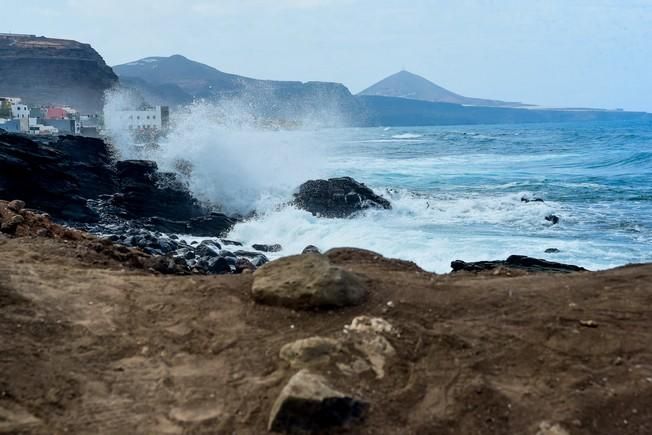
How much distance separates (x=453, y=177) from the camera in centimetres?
3434

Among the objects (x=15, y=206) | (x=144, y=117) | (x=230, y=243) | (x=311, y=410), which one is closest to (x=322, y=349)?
(x=311, y=410)

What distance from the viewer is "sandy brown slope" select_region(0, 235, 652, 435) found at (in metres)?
3.90

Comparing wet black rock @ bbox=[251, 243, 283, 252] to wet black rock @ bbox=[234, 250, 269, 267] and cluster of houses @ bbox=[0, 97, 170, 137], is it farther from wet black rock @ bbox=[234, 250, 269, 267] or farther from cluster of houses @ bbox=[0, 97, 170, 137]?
cluster of houses @ bbox=[0, 97, 170, 137]

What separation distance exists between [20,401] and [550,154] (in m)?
48.3

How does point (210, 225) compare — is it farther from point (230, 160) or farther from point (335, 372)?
point (335, 372)

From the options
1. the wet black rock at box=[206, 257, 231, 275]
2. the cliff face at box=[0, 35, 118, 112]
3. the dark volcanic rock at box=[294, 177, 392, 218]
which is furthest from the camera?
the cliff face at box=[0, 35, 118, 112]

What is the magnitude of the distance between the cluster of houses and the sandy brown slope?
145ft

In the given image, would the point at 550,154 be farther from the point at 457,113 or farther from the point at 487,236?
the point at 457,113

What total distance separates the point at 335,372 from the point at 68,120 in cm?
5458

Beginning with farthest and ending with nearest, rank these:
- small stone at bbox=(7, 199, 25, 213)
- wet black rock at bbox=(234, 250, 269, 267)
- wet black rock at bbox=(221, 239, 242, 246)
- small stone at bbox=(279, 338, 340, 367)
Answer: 1. wet black rock at bbox=(221, 239, 242, 246)
2. wet black rock at bbox=(234, 250, 269, 267)
3. small stone at bbox=(7, 199, 25, 213)
4. small stone at bbox=(279, 338, 340, 367)

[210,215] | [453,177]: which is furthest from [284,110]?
[210,215]

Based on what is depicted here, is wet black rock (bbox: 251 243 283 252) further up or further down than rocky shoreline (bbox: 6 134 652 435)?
further down

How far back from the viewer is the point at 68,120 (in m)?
53.8

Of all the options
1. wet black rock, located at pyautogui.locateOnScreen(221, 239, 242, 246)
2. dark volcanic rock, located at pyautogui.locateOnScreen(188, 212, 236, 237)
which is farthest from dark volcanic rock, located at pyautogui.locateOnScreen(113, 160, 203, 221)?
wet black rock, located at pyautogui.locateOnScreen(221, 239, 242, 246)
